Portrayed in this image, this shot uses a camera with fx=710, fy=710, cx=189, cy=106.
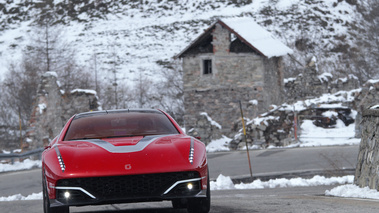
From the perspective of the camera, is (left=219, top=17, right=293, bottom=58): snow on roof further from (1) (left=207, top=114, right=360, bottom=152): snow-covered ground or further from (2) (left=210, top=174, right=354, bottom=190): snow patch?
(2) (left=210, top=174, right=354, bottom=190): snow patch

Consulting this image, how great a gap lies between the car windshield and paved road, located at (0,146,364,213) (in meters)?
1.06

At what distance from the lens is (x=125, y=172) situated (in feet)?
23.3

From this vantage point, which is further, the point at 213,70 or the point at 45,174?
the point at 213,70

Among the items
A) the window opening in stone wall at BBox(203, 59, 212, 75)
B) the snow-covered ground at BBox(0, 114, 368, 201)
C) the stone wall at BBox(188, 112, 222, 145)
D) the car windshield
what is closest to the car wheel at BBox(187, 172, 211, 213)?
the car windshield

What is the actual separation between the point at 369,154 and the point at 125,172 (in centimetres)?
434

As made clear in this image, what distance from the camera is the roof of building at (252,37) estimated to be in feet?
154

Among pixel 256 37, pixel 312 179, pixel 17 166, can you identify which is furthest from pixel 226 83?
pixel 312 179

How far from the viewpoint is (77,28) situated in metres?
114

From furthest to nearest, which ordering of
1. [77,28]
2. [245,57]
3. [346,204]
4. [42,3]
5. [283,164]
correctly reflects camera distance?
[42,3] < [77,28] < [245,57] < [283,164] < [346,204]

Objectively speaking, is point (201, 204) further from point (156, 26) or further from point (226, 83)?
point (156, 26)

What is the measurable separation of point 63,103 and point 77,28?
7982cm

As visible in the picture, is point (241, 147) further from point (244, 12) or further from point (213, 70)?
point (244, 12)

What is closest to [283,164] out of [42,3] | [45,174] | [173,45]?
[45,174]

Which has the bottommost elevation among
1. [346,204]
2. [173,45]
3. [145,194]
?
[173,45]
